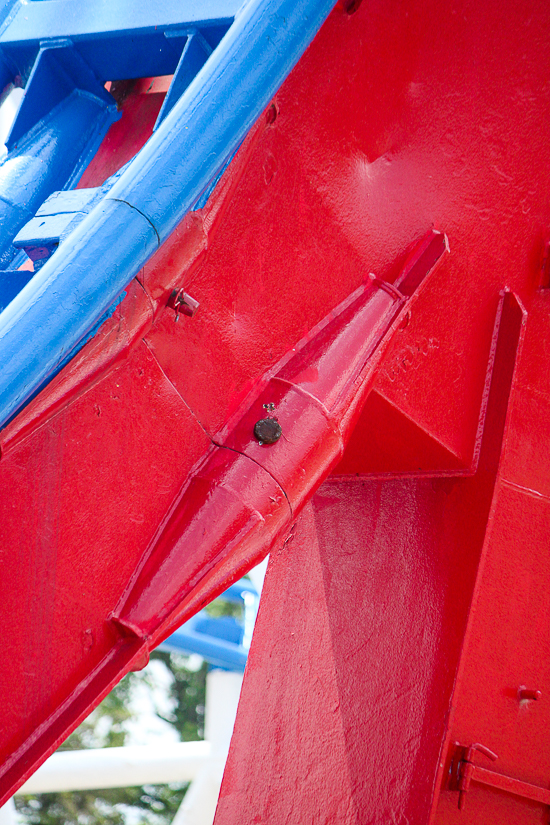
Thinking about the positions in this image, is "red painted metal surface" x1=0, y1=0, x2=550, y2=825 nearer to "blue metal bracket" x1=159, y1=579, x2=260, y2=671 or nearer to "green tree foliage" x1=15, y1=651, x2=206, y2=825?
"blue metal bracket" x1=159, y1=579, x2=260, y2=671

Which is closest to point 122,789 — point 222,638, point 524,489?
point 222,638

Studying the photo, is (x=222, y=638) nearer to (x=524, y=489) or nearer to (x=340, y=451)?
(x=524, y=489)

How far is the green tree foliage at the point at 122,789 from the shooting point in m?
17.3

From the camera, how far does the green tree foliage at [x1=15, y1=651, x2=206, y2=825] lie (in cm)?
1733

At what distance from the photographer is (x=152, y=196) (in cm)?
152

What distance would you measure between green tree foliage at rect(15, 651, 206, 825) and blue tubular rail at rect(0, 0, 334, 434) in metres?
17.8

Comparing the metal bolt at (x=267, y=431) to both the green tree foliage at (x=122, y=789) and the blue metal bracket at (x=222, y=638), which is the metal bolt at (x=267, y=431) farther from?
the green tree foliage at (x=122, y=789)

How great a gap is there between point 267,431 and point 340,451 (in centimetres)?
23

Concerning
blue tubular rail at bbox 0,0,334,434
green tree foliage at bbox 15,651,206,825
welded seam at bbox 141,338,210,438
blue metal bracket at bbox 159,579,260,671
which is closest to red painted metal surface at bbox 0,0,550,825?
welded seam at bbox 141,338,210,438

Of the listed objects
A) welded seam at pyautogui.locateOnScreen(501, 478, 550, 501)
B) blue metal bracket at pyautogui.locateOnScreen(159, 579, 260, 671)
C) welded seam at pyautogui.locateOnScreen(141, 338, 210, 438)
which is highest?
blue metal bracket at pyautogui.locateOnScreen(159, 579, 260, 671)

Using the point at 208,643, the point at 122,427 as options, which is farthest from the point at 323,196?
the point at 208,643

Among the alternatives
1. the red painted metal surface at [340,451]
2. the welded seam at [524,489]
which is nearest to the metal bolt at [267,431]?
the red painted metal surface at [340,451]

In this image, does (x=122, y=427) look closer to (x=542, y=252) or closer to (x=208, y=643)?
(x=542, y=252)

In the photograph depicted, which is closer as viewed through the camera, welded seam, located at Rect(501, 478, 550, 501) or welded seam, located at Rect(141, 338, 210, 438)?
welded seam, located at Rect(141, 338, 210, 438)
